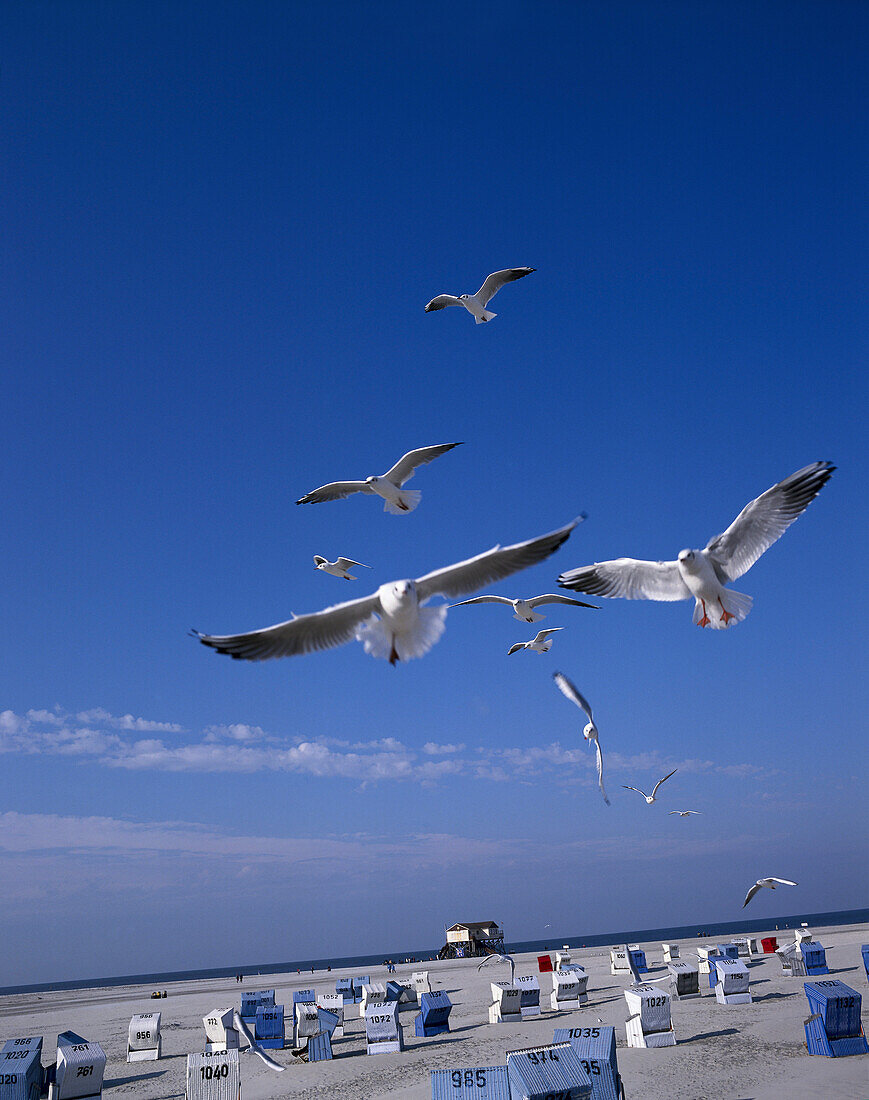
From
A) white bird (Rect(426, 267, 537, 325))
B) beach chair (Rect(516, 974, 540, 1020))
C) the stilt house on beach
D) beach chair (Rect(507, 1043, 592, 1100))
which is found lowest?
the stilt house on beach

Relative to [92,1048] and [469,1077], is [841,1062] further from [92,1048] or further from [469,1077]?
[92,1048]

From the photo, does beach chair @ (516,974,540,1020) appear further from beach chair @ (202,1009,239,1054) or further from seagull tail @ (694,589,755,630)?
seagull tail @ (694,589,755,630)

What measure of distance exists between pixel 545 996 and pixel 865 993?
12.2 meters

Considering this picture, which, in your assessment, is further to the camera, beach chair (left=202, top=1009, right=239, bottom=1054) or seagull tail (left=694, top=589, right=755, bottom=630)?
beach chair (left=202, top=1009, right=239, bottom=1054)

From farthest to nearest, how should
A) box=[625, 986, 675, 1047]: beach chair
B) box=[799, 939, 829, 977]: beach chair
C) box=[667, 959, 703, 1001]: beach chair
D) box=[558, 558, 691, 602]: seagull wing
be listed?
box=[799, 939, 829, 977]: beach chair < box=[667, 959, 703, 1001]: beach chair < box=[625, 986, 675, 1047]: beach chair < box=[558, 558, 691, 602]: seagull wing

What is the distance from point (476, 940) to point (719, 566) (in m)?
70.6

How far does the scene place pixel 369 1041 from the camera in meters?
22.6

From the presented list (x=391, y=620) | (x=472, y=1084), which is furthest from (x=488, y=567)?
(x=472, y=1084)

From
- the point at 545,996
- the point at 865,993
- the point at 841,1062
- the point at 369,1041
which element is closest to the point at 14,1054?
the point at 369,1041

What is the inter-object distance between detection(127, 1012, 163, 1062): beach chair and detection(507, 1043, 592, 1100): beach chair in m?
20.2

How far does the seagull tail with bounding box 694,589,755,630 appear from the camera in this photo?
1160 cm

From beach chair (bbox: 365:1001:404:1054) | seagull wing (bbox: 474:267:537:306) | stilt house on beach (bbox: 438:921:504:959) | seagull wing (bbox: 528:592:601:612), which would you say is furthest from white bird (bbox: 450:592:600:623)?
stilt house on beach (bbox: 438:921:504:959)

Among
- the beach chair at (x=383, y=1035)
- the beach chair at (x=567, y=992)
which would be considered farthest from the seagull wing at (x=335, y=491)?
the beach chair at (x=567, y=992)

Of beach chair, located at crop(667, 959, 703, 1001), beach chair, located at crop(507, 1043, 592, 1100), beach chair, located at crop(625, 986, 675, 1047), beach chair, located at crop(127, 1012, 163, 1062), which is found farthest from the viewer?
beach chair, located at crop(667, 959, 703, 1001)
